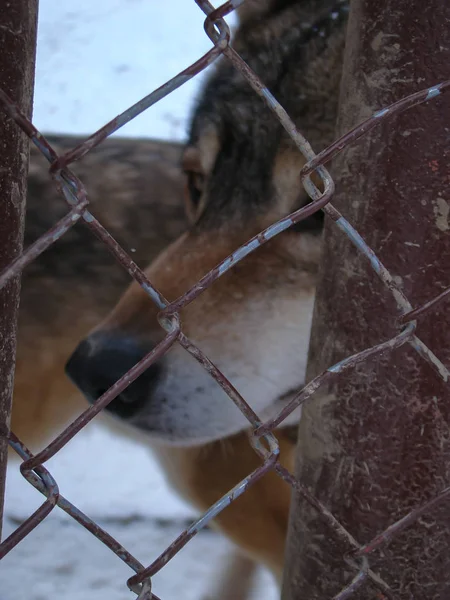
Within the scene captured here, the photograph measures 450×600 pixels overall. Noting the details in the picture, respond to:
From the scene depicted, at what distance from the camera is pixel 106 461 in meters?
2.66

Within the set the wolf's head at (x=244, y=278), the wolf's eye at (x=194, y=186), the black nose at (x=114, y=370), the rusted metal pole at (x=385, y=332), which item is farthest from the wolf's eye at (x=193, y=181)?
the rusted metal pole at (x=385, y=332)

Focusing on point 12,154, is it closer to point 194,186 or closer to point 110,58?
point 194,186

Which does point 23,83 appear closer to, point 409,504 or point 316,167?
point 316,167

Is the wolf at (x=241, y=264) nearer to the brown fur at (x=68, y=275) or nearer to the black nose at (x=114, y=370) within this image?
the black nose at (x=114, y=370)

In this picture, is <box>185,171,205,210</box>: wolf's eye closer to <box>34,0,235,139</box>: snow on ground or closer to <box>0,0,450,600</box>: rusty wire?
<box>0,0,450,600</box>: rusty wire

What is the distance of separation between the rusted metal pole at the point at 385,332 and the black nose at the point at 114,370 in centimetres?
45

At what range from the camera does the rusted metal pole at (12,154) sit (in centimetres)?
51

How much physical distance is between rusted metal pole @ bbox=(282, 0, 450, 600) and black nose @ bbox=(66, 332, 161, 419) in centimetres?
45

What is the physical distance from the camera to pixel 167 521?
2.53 m

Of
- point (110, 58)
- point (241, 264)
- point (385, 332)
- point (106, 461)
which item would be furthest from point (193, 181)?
Answer: point (110, 58)

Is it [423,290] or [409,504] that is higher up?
[423,290]

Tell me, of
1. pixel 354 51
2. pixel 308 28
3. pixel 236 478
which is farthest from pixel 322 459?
pixel 236 478

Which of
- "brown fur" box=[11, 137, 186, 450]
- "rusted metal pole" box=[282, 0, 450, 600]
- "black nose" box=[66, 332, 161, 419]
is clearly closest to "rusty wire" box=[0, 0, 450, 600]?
"rusted metal pole" box=[282, 0, 450, 600]

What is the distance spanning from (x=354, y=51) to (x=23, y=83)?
30cm
